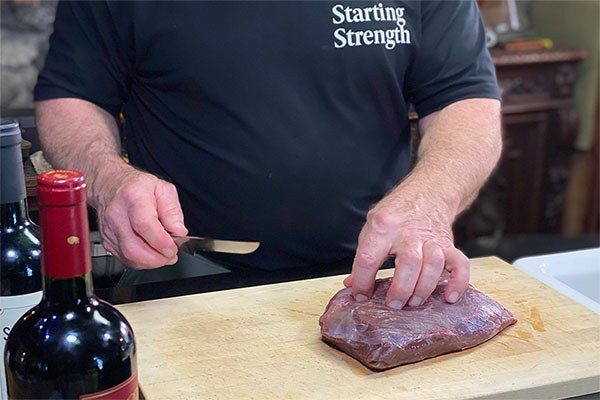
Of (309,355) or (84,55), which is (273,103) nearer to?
(84,55)

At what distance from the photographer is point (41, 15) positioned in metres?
2.48

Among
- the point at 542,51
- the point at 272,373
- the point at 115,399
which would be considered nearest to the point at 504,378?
the point at 272,373

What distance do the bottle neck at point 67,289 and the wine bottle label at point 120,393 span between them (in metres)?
0.08

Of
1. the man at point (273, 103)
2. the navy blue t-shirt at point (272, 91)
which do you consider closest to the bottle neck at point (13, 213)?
the man at point (273, 103)

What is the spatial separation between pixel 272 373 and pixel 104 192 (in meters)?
0.40

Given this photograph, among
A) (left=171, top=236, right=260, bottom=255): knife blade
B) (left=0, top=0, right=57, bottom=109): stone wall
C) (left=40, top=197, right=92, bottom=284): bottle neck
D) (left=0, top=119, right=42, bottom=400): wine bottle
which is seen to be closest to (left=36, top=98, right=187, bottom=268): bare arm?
(left=171, top=236, right=260, bottom=255): knife blade

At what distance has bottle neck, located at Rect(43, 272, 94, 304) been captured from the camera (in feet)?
2.36

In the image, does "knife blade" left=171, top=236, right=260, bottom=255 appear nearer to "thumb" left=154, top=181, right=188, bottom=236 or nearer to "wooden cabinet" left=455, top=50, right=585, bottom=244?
"thumb" left=154, top=181, right=188, bottom=236

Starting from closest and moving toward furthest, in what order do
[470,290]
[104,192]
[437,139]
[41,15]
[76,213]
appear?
[76,213], [470,290], [104,192], [437,139], [41,15]

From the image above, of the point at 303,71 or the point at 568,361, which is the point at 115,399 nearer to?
the point at 568,361

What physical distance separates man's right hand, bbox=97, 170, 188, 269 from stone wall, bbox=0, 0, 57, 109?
1.44m

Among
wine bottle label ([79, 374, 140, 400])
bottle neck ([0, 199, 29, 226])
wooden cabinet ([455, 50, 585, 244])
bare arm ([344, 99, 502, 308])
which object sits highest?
bottle neck ([0, 199, 29, 226])

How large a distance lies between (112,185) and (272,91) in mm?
333

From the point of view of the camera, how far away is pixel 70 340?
0.71m
